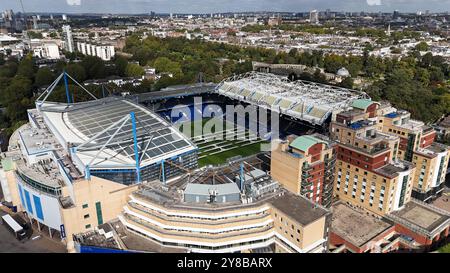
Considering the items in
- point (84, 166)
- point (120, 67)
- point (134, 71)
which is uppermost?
point (120, 67)

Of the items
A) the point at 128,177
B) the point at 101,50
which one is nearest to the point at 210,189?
the point at 128,177

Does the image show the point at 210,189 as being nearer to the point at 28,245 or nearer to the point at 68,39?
the point at 28,245

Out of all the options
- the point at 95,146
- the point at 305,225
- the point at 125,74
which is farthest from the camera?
the point at 125,74

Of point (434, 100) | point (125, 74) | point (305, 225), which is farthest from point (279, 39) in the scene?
point (305, 225)

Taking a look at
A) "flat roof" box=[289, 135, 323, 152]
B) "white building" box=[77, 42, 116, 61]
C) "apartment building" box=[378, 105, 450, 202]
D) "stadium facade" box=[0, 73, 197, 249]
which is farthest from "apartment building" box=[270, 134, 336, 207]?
"white building" box=[77, 42, 116, 61]

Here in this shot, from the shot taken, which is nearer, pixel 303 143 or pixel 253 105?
pixel 303 143

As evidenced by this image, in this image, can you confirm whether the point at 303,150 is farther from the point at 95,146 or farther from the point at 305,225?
the point at 95,146
